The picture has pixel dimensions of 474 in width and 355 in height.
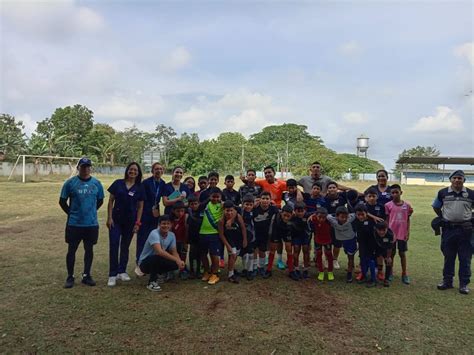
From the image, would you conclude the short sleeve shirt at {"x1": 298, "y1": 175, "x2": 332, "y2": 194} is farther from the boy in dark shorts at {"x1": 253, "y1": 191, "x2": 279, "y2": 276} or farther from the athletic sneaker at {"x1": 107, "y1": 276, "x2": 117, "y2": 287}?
the athletic sneaker at {"x1": 107, "y1": 276, "x2": 117, "y2": 287}

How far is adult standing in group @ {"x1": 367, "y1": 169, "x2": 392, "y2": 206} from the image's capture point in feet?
20.0

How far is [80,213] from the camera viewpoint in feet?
17.5

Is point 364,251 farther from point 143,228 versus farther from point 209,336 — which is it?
point 143,228

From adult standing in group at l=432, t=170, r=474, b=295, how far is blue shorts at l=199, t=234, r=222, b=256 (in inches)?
131

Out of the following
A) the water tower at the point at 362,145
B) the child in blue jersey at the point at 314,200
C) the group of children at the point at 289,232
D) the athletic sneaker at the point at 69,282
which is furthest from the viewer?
the water tower at the point at 362,145

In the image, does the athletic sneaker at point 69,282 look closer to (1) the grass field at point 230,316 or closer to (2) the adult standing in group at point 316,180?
(1) the grass field at point 230,316

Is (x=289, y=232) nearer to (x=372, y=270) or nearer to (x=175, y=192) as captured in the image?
(x=372, y=270)

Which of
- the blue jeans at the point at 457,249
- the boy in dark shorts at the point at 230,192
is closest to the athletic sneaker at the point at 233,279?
the boy in dark shorts at the point at 230,192

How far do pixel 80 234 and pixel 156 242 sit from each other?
3.55ft

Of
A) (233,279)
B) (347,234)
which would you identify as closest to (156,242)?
(233,279)

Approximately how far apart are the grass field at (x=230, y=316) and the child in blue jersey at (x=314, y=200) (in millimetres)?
1184

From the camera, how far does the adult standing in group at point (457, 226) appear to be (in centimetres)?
554

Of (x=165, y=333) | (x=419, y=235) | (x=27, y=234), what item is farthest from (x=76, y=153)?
(x=165, y=333)

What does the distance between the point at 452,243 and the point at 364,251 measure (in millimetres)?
1266
